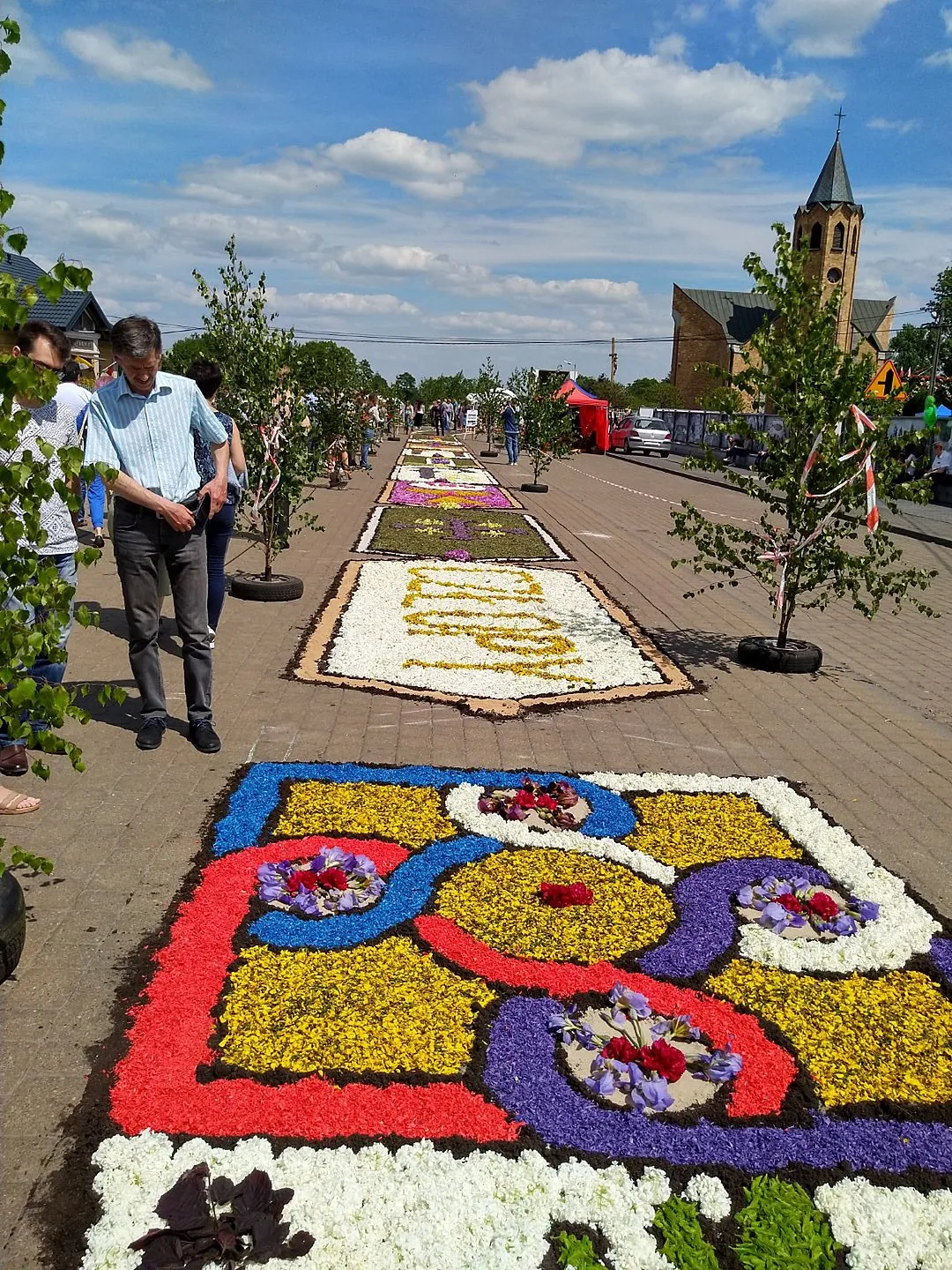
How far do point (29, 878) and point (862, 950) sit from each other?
3.23 meters

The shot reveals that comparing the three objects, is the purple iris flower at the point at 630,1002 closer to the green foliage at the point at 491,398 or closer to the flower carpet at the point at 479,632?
the flower carpet at the point at 479,632

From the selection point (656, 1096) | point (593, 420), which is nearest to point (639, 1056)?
point (656, 1096)

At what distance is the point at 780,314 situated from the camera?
24.3ft

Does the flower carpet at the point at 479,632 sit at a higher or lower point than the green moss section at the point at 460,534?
lower

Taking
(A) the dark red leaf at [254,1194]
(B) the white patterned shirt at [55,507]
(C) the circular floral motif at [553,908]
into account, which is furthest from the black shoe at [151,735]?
(A) the dark red leaf at [254,1194]

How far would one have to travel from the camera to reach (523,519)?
17812 mm

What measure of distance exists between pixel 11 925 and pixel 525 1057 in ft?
5.63

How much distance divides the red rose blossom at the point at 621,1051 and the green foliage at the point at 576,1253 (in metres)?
0.65

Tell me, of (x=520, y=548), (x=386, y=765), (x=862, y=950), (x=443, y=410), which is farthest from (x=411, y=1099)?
(x=443, y=410)

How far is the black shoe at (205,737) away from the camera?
5312mm

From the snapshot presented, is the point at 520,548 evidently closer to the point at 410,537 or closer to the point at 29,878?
the point at 410,537

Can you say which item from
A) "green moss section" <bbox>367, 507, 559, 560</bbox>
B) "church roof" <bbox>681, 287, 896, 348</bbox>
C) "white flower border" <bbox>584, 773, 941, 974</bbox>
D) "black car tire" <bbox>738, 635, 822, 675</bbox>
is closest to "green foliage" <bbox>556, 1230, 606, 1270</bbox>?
"white flower border" <bbox>584, 773, 941, 974</bbox>

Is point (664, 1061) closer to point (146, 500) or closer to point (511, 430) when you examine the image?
point (146, 500)

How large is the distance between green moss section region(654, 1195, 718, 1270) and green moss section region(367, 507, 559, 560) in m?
10.8
